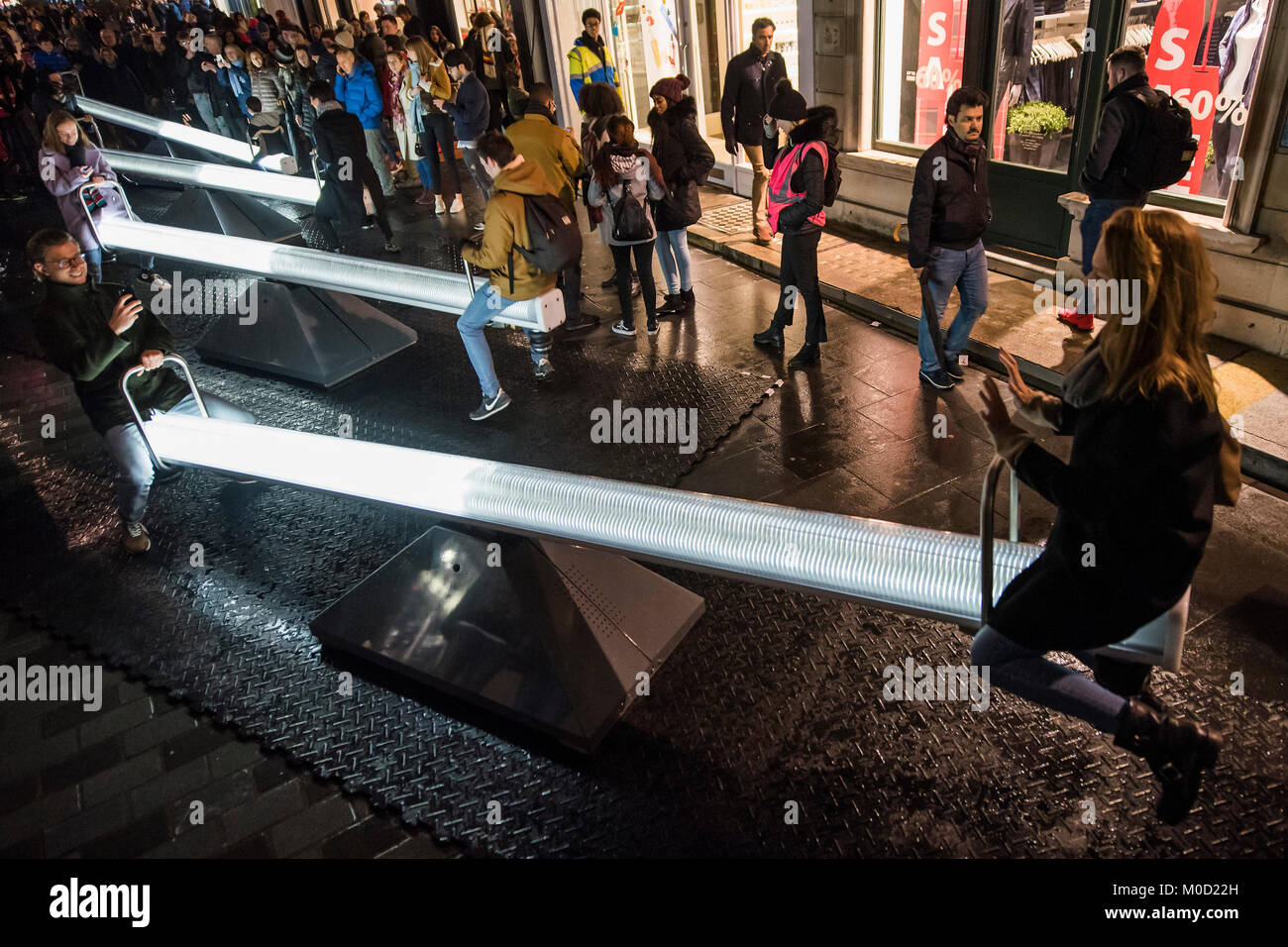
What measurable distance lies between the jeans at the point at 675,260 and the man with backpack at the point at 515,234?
6.60 feet

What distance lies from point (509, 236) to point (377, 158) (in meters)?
7.22

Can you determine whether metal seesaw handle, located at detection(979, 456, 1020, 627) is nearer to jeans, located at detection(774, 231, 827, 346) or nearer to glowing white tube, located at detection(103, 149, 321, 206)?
jeans, located at detection(774, 231, 827, 346)

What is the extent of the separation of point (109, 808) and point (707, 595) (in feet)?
9.23

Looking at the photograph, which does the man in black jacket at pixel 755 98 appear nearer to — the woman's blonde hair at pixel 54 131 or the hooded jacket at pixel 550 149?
the hooded jacket at pixel 550 149

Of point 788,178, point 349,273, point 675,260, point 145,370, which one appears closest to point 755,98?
point 675,260

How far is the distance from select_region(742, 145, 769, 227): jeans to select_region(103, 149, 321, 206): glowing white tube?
457cm

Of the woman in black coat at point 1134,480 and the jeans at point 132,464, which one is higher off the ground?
the woman in black coat at point 1134,480

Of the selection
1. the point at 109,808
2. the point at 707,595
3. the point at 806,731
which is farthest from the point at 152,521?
the point at 806,731

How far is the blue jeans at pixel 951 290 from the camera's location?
18.1 ft

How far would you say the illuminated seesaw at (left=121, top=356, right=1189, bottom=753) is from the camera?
107 inches

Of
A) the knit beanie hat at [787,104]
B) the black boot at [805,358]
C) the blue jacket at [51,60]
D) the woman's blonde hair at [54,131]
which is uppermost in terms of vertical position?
the blue jacket at [51,60]

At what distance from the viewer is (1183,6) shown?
6.00 metres

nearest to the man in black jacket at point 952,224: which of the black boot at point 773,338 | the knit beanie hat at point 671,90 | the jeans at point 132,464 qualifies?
the black boot at point 773,338

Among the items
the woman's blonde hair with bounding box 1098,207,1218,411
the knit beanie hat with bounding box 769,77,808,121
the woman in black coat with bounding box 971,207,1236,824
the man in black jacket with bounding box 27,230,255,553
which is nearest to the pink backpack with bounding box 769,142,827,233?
the knit beanie hat with bounding box 769,77,808,121
